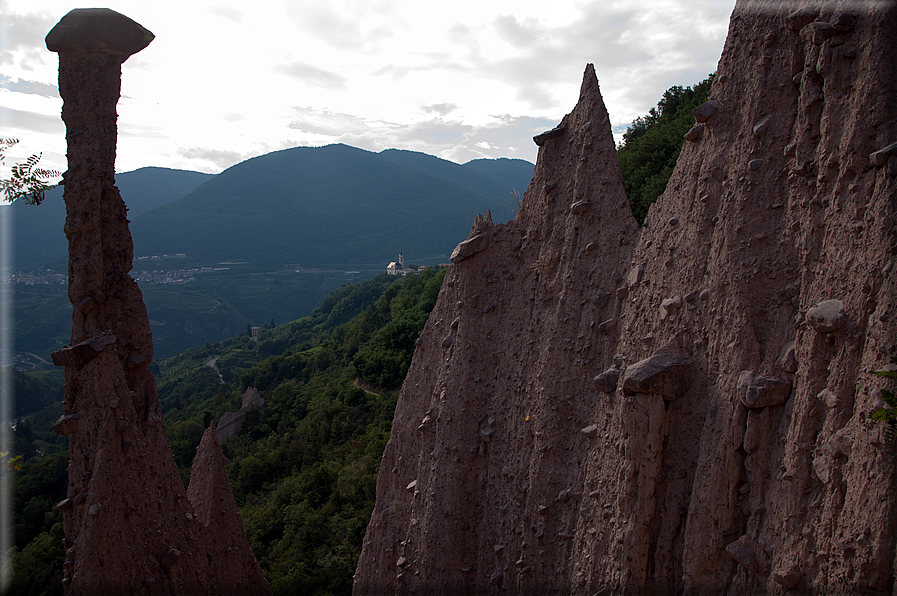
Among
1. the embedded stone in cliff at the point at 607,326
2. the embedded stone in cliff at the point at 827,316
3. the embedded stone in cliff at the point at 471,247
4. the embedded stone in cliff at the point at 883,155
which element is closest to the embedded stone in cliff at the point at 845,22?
the embedded stone in cliff at the point at 883,155

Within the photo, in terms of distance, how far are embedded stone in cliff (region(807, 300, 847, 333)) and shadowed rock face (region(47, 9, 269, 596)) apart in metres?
8.86

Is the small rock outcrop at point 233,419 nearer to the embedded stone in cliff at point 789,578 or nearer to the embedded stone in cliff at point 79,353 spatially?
the embedded stone in cliff at point 79,353

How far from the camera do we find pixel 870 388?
412cm

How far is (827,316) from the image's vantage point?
4.48m

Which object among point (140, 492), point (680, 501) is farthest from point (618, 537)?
point (140, 492)

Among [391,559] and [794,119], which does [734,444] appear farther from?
[391,559]

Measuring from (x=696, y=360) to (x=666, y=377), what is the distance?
16.7 inches

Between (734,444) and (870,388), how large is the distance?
1315 mm

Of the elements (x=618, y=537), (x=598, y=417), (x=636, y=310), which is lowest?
(x=618, y=537)

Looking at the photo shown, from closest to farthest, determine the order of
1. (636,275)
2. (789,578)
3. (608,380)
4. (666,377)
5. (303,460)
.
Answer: (789,578), (666,377), (608,380), (636,275), (303,460)

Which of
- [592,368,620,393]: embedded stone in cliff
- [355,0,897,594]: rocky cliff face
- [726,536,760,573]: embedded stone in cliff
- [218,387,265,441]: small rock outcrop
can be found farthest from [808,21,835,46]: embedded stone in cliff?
[218,387,265,441]: small rock outcrop

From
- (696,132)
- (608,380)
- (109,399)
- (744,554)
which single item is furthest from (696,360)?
(109,399)

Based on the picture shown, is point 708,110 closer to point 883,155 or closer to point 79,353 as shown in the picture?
point 883,155

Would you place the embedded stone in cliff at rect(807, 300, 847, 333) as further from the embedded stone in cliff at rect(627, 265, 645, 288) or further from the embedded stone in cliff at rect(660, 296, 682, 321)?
the embedded stone in cliff at rect(627, 265, 645, 288)
